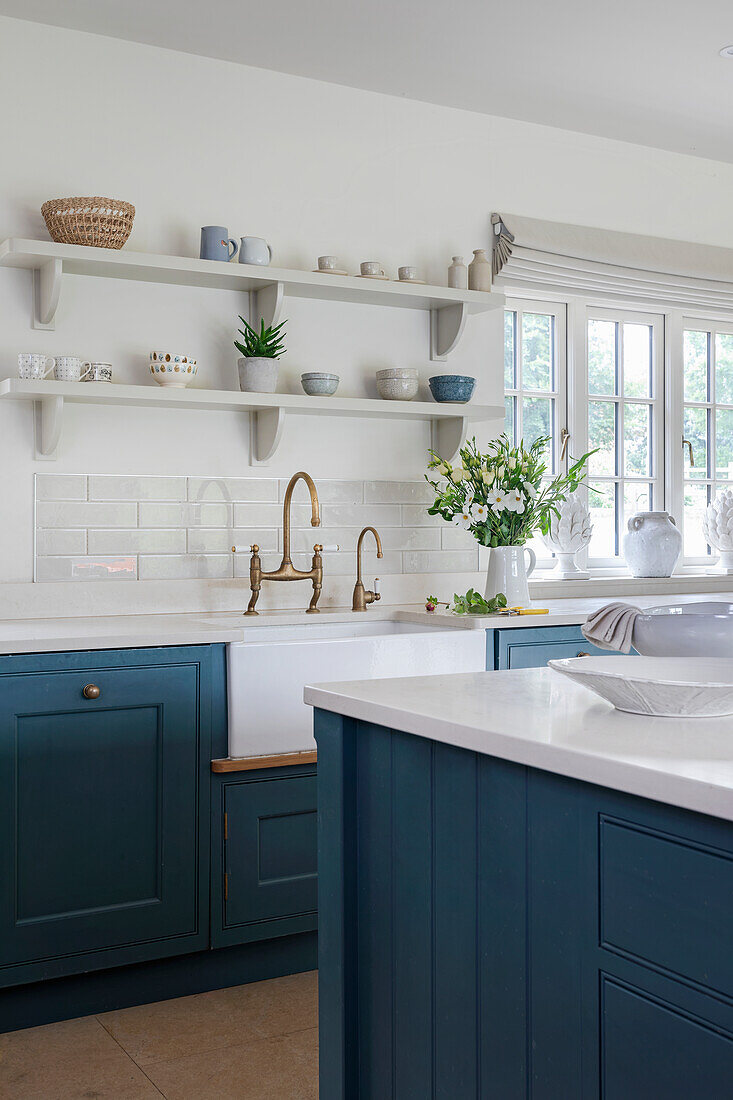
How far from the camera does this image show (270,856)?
9.46ft

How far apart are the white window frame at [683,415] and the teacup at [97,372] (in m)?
2.62

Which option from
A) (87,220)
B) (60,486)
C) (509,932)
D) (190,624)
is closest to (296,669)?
(190,624)

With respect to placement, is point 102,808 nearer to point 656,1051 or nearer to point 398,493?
point 398,493

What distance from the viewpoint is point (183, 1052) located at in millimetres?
2527

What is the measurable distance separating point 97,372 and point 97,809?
1.30m

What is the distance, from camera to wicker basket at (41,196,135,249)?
3115mm

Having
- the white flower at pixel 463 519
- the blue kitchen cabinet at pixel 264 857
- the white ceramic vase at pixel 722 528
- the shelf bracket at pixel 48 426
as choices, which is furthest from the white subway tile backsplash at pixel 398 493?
the white ceramic vase at pixel 722 528

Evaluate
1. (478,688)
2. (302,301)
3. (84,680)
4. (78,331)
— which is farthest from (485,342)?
(478,688)

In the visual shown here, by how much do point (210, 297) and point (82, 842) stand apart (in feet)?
5.97

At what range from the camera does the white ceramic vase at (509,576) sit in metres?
3.53

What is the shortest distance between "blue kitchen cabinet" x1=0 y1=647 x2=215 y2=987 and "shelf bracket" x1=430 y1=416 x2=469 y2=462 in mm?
1458

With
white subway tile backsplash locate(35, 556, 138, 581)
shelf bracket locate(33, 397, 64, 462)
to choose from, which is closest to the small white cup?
shelf bracket locate(33, 397, 64, 462)

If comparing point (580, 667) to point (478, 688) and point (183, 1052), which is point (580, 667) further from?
point (183, 1052)

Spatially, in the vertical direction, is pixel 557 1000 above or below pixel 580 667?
below
